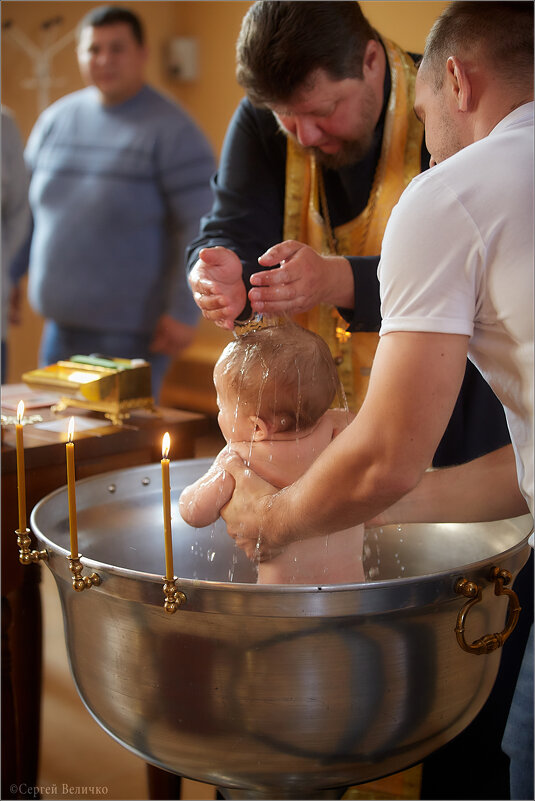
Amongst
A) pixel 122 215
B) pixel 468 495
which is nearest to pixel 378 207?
pixel 468 495

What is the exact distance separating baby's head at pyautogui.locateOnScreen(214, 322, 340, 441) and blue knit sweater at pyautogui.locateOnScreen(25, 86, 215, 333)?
1788mm

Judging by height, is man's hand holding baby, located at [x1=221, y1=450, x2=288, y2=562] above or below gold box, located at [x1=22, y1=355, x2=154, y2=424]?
below

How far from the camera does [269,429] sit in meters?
1.21

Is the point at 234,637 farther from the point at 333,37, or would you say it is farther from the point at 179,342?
the point at 179,342

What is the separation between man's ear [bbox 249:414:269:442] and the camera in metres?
1.20

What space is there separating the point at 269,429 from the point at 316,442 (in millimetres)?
73

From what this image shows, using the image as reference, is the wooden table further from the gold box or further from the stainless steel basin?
the stainless steel basin

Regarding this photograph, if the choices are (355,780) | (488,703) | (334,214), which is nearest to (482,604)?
(355,780)

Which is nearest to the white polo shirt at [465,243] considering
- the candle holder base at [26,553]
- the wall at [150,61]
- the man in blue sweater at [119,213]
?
the candle holder base at [26,553]

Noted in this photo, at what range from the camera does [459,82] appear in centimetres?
92

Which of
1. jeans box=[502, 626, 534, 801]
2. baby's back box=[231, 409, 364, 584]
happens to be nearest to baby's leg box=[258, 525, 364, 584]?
baby's back box=[231, 409, 364, 584]

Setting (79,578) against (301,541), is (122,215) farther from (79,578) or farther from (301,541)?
(79,578)

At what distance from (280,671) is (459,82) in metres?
0.63

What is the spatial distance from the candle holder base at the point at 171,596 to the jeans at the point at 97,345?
6.76 feet
